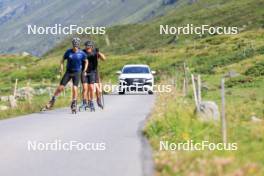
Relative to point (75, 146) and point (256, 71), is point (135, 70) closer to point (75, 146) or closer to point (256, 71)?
point (256, 71)

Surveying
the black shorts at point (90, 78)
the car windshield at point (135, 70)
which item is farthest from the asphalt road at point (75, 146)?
the car windshield at point (135, 70)

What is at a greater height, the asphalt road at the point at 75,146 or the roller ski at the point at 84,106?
the roller ski at the point at 84,106

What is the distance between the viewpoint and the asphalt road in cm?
1152

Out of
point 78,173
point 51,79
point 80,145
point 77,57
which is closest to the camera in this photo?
point 78,173

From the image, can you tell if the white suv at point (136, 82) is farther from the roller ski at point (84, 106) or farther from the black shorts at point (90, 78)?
the black shorts at point (90, 78)

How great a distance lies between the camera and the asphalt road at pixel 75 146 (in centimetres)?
1152

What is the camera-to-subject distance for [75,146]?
14484 millimetres

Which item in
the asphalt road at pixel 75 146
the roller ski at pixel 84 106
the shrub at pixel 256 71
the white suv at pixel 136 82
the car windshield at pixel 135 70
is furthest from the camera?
the shrub at pixel 256 71

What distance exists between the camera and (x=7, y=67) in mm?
132750

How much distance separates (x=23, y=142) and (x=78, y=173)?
4267 millimetres

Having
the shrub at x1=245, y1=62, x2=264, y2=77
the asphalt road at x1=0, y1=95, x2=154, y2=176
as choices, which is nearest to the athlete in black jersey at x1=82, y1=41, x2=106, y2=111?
the asphalt road at x1=0, y1=95, x2=154, y2=176

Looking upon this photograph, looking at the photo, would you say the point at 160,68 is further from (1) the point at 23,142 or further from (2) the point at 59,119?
(1) the point at 23,142

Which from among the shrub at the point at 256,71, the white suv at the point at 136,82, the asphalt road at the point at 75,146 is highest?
the shrub at the point at 256,71

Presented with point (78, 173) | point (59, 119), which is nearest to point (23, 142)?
point (78, 173)
